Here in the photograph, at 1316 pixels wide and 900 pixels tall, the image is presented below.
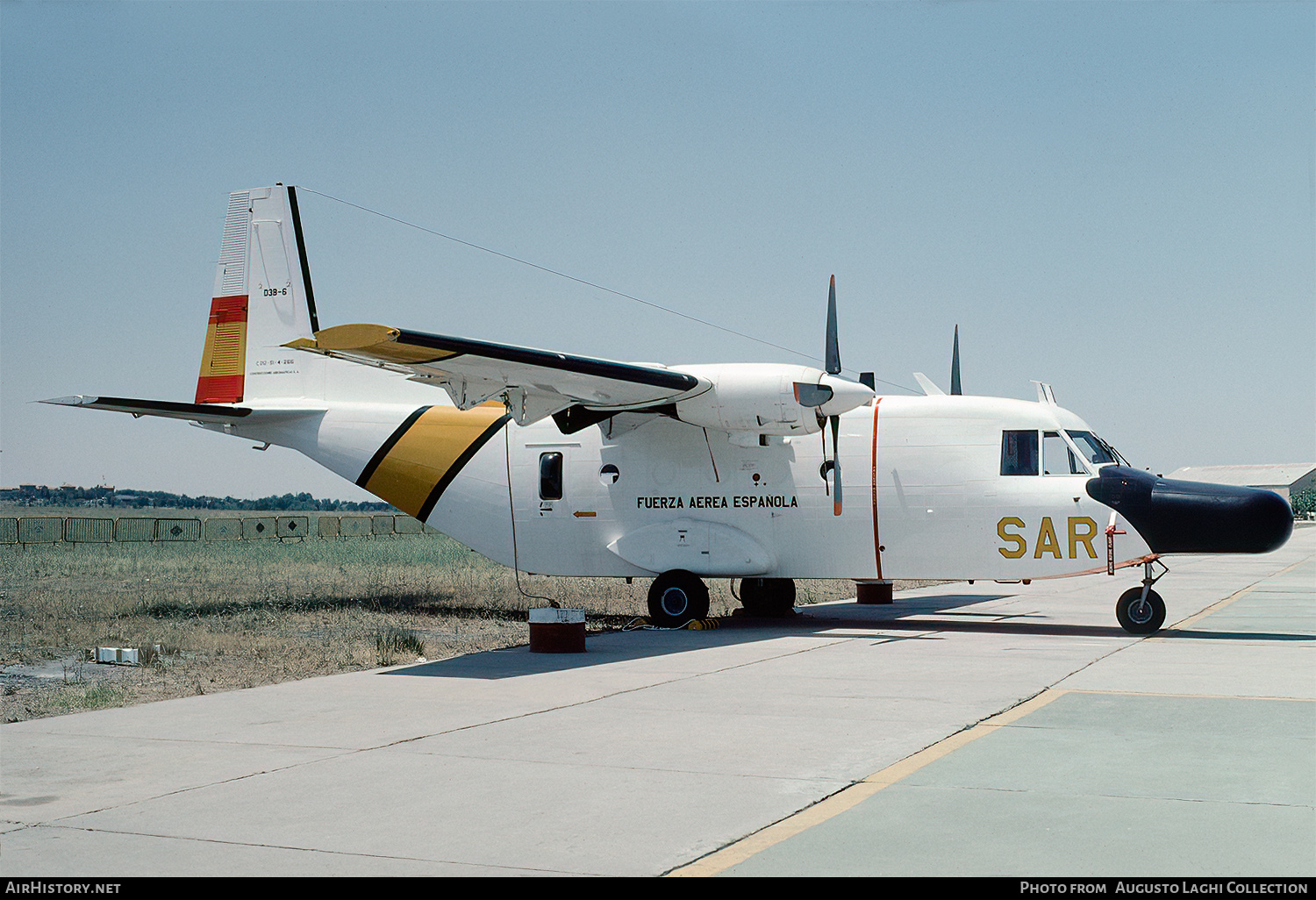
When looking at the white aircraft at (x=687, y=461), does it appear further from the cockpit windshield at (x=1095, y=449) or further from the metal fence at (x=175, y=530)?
the metal fence at (x=175, y=530)

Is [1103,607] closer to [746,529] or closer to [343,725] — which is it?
[746,529]

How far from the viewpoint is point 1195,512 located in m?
14.3

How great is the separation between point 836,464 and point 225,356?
10498 mm

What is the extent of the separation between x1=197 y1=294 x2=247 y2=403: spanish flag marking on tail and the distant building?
4012 inches

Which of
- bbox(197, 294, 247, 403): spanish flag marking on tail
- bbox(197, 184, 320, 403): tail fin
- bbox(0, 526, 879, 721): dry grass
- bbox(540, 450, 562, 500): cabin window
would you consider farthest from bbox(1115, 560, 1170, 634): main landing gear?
bbox(197, 294, 247, 403): spanish flag marking on tail

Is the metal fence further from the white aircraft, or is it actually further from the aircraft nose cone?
the aircraft nose cone

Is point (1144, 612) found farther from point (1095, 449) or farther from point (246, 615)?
point (246, 615)

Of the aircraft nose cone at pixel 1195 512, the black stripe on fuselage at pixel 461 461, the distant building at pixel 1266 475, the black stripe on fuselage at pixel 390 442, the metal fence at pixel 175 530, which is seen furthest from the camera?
the distant building at pixel 1266 475

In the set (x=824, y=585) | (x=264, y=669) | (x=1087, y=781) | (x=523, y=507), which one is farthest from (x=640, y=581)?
(x=1087, y=781)

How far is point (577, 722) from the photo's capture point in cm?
884

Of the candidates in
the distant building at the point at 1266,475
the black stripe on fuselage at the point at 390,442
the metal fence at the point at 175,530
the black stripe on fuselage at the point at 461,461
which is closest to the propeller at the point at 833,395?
the black stripe on fuselage at the point at 461,461

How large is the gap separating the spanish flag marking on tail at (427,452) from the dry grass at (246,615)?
1963mm

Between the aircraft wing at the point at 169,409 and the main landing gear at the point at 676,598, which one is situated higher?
the aircraft wing at the point at 169,409

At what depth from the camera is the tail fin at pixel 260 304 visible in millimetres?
19547
